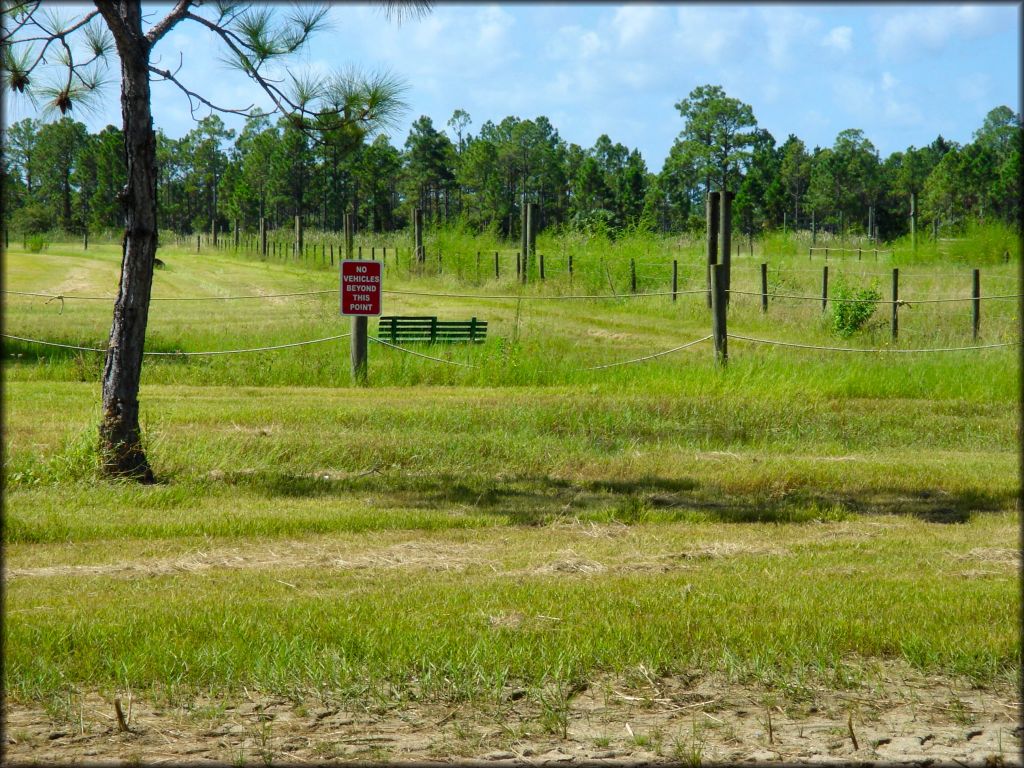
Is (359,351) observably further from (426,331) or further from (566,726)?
(566,726)

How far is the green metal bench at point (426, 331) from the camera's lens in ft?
55.5

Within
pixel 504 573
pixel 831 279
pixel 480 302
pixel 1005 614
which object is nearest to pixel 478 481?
pixel 504 573

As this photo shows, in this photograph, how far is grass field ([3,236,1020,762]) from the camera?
14.2 feet

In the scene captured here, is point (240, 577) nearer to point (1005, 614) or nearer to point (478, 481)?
point (478, 481)

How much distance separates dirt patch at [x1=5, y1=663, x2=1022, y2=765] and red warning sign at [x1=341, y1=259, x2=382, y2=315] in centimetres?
1009

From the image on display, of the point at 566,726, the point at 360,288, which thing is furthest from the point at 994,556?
the point at 360,288

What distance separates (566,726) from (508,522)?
3.75 metres

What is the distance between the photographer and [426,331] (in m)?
17.3

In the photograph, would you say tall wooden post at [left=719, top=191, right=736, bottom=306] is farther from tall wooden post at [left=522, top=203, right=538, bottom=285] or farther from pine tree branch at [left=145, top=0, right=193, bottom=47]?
tall wooden post at [left=522, top=203, right=538, bottom=285]

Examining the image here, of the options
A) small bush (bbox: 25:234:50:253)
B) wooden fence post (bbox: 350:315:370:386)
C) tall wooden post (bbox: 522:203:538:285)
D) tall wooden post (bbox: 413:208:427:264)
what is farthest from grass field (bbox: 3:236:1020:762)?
small bush (bbox: 25:234:50:253)

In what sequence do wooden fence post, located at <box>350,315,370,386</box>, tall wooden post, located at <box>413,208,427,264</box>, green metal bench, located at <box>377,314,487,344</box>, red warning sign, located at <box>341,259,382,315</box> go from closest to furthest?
red warning sign, located at <box>341,259,382,315</box>, wooden fence post, located at <box>350,315,370,386</box>, green metal bench, located at <box>377,314,487,344</box>, tall wooden post, located at <box>413,208,427,264</box>

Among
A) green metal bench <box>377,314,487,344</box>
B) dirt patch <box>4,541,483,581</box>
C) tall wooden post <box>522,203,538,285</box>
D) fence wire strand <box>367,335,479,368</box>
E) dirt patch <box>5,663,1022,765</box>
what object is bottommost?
dirt patch <box>5,663,1022,765</box>

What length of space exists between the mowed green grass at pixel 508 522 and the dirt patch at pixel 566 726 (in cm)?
16

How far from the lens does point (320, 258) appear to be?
52.2 meters
